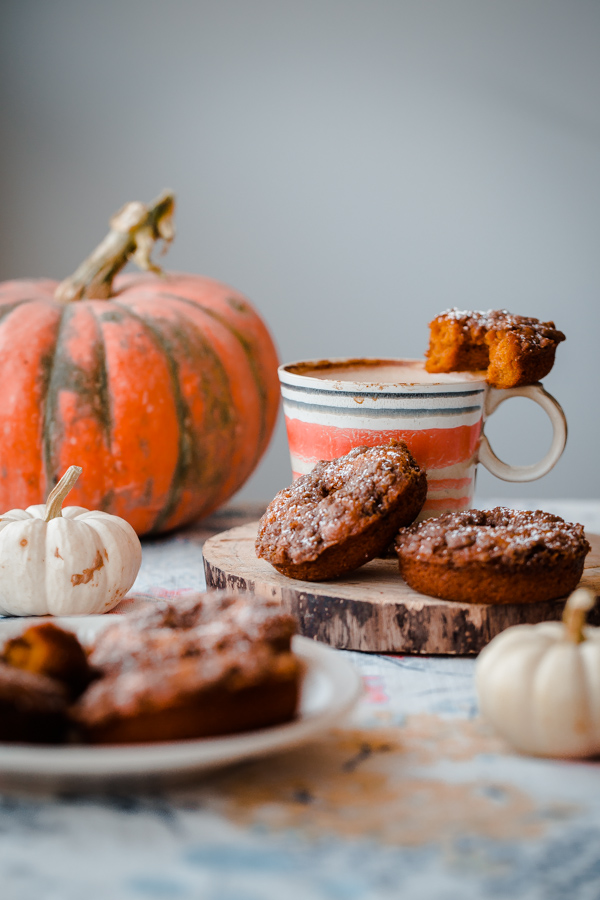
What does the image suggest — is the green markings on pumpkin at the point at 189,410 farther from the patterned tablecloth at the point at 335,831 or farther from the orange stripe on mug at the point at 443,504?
the patterned tablecloth at the point at 335,831

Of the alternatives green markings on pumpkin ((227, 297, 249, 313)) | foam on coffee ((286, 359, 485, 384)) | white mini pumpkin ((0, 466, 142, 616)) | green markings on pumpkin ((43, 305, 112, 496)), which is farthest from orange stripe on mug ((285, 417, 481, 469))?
green markings on pumpkin ((227, 297, 249, 313))

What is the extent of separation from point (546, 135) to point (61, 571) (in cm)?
242

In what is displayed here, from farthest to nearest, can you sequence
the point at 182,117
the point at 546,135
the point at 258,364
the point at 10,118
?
the point at 546,135 < the point at 182,117 < the point at 10,118 < the point at 258,364

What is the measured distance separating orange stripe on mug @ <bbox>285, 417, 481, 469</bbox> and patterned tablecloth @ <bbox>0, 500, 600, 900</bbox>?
45 centimetres

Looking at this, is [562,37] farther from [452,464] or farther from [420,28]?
[452,464]

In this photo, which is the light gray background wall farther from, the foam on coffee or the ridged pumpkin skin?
the foam on coffee

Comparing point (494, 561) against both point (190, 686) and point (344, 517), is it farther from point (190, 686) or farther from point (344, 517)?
point (190, 686)

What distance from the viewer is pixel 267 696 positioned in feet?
1.91

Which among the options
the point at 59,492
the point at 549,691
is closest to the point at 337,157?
the point at 59,492

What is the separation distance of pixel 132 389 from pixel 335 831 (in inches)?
37.3

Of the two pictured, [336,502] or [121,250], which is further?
[121,250]

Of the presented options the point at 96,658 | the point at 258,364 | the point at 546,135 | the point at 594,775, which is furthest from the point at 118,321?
the point at 546,135

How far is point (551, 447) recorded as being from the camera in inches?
46.5

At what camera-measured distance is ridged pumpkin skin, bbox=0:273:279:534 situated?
1363mm
